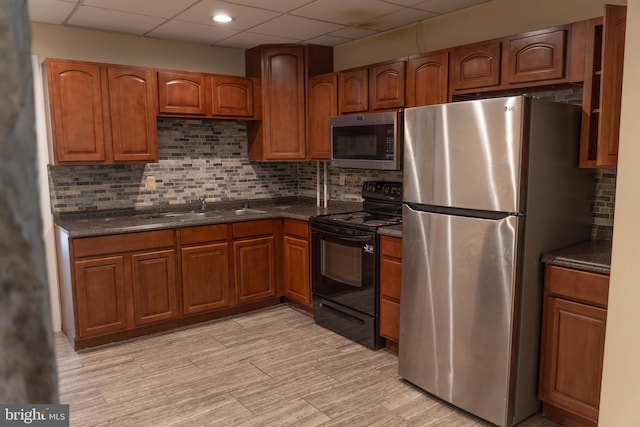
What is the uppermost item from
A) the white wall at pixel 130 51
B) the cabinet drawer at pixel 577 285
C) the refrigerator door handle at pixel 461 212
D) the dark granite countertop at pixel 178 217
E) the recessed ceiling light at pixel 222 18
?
the recessed ceiling light at pixel 222 18

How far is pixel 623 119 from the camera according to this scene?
6.15 feet

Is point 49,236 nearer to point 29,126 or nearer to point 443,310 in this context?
point 443,310

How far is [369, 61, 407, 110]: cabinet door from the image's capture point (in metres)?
3.50

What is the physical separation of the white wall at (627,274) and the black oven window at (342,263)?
177 centimetres

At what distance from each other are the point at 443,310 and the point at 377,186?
1.63m

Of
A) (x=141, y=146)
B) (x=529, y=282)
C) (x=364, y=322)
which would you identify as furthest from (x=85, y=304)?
(x=529, y=282)

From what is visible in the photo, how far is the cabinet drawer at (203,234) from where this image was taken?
375 cm

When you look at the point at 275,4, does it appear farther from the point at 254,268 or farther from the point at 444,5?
the point at 254,268

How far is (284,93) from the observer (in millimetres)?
4375

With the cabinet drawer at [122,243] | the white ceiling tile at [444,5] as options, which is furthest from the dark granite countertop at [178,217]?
the white ceiling tile at [444,5]

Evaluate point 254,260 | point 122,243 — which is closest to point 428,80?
point 254,260

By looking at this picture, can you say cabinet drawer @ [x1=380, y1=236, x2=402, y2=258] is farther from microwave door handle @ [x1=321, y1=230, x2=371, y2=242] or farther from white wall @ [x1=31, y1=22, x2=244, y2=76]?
white wall @ [x1=31, y1=22, x2=244, y2=76]

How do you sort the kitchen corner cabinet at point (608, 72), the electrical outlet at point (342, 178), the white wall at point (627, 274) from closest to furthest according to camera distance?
the white wall at point (627, 274), the kitchen corner cabinet at point (608, 72), the electrical outlet at point (342, 178)

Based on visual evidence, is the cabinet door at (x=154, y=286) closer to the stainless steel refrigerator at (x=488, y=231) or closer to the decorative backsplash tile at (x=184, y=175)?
the decorative backsplash tile at (x=184, y=175)
